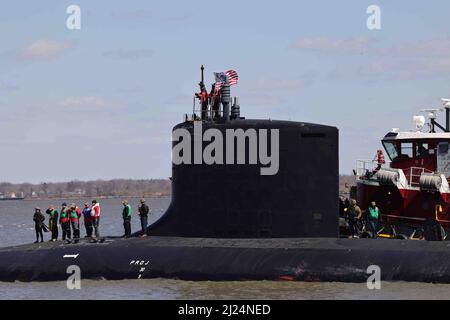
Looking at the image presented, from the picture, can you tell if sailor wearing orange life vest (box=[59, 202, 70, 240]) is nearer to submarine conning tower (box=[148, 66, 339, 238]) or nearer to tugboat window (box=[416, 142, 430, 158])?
submarine conning tower (box=[148, 66, 339, 238])

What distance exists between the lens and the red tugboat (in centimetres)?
3428

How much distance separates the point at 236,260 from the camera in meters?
26.8

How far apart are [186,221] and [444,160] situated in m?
11.5

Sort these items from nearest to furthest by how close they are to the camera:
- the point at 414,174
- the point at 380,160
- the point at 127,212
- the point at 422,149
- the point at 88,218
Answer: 1. the point at 127,212
2. the point at 88,218
3. the point at 414,174
4. the point at 422,149
5. the point at 380,160

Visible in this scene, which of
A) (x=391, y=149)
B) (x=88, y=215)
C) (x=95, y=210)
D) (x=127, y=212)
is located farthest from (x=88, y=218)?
(x=391, y=149)

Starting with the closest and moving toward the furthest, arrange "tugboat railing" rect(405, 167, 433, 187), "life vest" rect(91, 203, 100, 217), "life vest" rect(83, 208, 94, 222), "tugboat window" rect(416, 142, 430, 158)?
"life vest" rect(91, 203, 100, 217) → "life vest" rect(83, 208, 94, 222) → "tugboat railing" rect(405, 167, 433, 187) → "tugboat window" rect(416, 142, 430, 158)

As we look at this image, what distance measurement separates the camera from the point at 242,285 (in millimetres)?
26359

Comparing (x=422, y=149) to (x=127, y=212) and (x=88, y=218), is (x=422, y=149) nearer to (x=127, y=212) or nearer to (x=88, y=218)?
(x=127, y=212)

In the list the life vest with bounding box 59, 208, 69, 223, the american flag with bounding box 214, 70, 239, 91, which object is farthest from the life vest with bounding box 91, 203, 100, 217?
the american flag with bounding box 214, 70, 239, 91

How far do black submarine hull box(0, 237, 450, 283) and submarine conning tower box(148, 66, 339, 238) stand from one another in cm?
59

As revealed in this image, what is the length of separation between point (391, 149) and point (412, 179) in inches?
71.0
